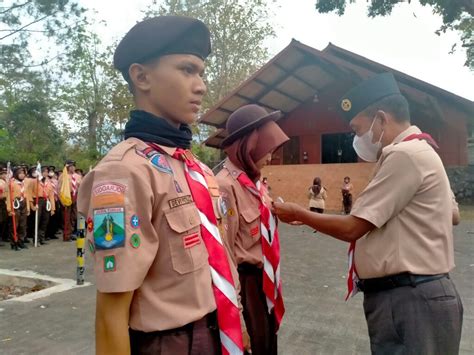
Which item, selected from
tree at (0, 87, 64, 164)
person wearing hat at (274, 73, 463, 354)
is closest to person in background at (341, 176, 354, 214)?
tree at (0, 87, 64, 164)

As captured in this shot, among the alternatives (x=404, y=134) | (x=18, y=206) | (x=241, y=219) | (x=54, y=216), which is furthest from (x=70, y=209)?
(x=404, y=134)

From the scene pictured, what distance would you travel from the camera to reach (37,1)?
12.7 meters

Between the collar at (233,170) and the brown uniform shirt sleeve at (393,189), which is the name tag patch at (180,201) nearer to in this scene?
the brown uniform shirt sleeve at (393,189)

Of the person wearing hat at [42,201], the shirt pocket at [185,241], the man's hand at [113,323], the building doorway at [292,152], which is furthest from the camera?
the building doorway at [292,152]

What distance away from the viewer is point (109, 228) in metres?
1.22

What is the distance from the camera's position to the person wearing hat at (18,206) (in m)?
9.46

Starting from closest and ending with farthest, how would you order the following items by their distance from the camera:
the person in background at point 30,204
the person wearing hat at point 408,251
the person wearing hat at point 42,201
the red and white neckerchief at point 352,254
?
the person wearing hat at point 408,251
the red and white neckerchief at point 352,254
the person in background at point 30,204
the person wearing hat at point 42,201

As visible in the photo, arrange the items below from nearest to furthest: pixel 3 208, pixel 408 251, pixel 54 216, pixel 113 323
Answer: pixel 113 323, pixel 408 251, pixel 3 208, pixel 54 216

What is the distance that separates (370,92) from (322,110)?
18.8 metres

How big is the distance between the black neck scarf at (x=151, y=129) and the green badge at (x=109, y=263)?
1.36 ft

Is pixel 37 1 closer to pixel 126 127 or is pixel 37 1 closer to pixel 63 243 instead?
pixel 63 243

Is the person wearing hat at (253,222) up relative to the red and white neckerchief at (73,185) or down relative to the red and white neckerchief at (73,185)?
Result: down

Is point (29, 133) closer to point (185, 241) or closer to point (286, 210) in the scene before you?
point (286, 210)

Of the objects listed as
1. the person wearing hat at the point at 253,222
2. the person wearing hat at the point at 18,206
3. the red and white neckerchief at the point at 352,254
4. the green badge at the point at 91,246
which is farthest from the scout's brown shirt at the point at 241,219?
the person wearing hat at the point at 18,206
